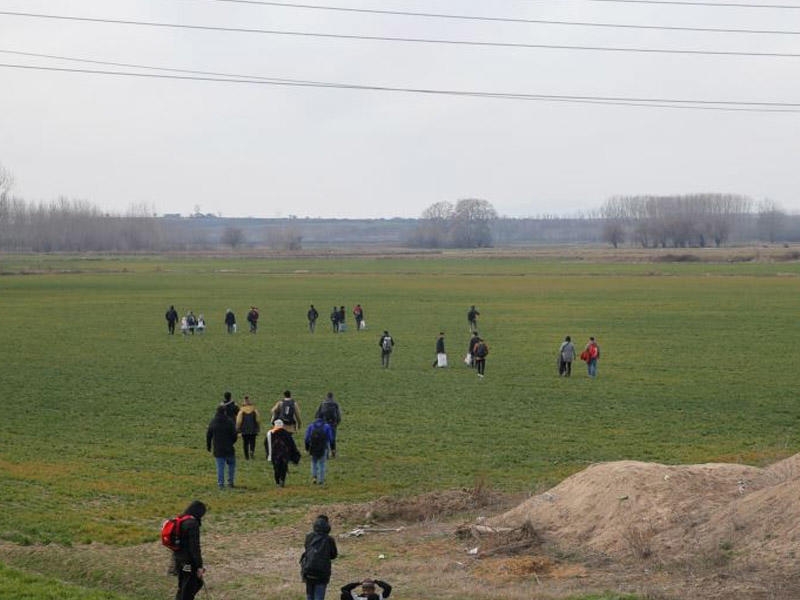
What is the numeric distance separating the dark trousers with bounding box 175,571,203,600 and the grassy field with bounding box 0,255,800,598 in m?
1.59

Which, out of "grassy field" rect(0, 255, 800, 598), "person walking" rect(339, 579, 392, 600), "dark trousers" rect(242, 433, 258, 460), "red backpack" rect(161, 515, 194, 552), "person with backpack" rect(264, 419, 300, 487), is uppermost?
"red backpack" rect(161, 515, 194, 552)

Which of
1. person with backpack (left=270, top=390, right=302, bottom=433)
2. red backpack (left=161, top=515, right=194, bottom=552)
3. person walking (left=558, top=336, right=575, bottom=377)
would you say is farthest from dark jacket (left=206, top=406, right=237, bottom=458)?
person walking (left=558, top=336, right=575, bottom=377)

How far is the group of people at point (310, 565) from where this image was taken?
10.5 meters

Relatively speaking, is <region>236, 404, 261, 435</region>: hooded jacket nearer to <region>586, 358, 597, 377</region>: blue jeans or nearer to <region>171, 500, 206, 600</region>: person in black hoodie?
<region>171, 500, 206, 600</region>: person in black hoodie

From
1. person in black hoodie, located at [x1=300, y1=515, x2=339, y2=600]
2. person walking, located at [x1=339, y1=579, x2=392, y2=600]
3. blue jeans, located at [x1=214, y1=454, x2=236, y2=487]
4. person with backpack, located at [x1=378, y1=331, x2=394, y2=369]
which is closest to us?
person walking, located at [x1=339, y1=579, x2=392, y2=600]

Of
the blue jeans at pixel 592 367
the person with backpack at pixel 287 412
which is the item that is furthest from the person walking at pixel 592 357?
the person with backpack at pixel 287 412

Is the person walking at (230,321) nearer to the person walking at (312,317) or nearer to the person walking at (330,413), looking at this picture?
the person walking at (312,317)

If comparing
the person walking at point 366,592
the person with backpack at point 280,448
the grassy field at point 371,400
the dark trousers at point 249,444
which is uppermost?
the person walking at point 366,592

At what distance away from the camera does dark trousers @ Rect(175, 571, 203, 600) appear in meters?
11.6

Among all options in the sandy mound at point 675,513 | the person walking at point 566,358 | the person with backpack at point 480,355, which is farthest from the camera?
the person walking at point 566,358

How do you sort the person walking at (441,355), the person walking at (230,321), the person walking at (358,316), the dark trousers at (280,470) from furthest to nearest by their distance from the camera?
the person walking at (358,316)
the person walking at (230,321)
the person walking at (441,355)
the dark trousers at (280,470)

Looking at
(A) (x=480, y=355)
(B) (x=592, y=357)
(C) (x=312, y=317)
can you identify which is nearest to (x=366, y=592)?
(A) (x=480, y=355)

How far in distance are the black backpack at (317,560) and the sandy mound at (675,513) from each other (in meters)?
3.92

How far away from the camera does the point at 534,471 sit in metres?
20.9
